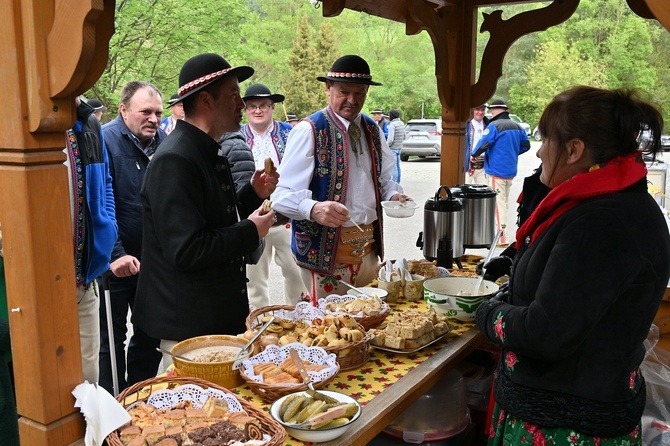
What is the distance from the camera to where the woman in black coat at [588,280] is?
174cm

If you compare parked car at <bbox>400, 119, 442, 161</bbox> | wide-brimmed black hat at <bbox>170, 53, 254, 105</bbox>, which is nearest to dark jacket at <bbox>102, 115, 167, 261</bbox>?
wide-brimmed black hat at <bbox>170, 53, 254, 105</bbox>

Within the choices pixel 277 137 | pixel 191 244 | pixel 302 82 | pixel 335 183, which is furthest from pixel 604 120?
pixel 302 82

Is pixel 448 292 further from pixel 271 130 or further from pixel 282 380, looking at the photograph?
pixel 271 130

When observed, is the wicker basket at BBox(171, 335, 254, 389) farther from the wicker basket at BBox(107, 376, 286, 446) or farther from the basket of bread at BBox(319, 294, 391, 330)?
the basket of bread at BBox(319, 294, 391, 330)

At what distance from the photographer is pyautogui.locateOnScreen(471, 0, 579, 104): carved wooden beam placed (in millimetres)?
4250

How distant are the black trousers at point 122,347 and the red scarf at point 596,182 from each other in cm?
279

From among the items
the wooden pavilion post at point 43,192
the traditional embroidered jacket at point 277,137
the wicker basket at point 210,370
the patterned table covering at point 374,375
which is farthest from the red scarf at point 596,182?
the traditional embroidered jacket at point 277,137

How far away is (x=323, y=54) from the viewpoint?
1245 inches

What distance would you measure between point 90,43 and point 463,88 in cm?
355

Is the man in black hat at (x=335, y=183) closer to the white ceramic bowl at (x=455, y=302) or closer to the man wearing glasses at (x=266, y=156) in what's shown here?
the white ceramic bowl at (x=455, y=302)

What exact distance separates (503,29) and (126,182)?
2.94 metres

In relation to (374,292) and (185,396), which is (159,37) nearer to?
(374,292)

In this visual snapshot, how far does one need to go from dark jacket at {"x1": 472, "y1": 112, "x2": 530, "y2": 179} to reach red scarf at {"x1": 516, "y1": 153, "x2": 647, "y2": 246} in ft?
26.3

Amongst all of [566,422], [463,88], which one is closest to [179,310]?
[566,422]
